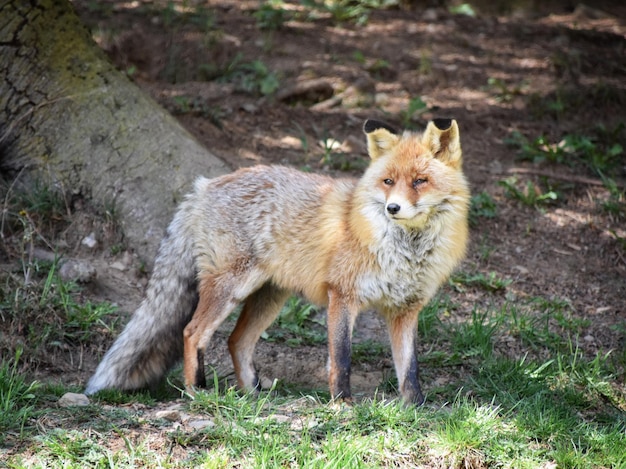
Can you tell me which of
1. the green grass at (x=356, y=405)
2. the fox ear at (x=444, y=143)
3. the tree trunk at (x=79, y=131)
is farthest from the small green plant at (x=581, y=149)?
the fox ear at (x=444, y=143)

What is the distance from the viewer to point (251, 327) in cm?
543

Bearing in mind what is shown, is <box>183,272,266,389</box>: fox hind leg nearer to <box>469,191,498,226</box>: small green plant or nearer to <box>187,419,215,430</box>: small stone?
<box>187,419,215,430</box>: small stone

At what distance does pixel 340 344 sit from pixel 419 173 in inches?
46.8

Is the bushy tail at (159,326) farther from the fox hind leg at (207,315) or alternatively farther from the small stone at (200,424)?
the small stone at (200,424)

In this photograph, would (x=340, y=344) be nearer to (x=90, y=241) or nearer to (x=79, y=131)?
(x=90, y=241)

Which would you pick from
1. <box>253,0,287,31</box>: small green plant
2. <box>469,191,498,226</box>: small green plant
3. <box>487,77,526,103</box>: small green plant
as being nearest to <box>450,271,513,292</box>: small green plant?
<box>469,191,498,226</box>: small green plant

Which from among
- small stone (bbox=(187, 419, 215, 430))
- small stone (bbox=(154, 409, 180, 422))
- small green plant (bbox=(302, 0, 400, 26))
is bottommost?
small stone (bbox=(154, 409, 180, 422))

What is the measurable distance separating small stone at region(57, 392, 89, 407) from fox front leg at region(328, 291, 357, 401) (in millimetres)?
1507

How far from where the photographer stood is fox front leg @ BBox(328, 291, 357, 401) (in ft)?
15.4

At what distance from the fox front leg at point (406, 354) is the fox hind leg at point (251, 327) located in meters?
0.94

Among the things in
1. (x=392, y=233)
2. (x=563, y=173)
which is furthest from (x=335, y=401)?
(x=563, y=173)

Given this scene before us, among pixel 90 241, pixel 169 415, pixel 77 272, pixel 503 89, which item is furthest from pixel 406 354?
pixel 503 89

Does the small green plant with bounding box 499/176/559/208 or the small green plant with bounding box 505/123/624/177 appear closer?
the small green plant with bounding box 499/176/559/208

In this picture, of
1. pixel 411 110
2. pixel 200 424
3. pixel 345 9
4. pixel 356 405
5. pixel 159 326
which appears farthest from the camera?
pixel 345 9
